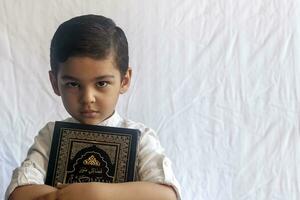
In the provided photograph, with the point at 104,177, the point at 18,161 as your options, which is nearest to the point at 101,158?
the point at 104,177

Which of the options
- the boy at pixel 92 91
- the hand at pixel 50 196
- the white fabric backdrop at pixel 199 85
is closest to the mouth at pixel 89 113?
the boy at pixel 92 91

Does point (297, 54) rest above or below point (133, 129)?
above

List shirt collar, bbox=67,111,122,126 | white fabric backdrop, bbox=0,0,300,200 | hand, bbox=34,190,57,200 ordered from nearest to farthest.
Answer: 1. hand, bbox=34,190,57,200
2. shirt collar, bbox=67,111,122,126
3. white fabric backdrop, bbox=0,0,300,200

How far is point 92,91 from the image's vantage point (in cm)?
74

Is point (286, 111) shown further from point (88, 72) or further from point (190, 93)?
point (88, 72)

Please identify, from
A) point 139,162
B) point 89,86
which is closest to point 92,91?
point 89,86

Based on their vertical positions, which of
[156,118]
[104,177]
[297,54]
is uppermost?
[297,54]

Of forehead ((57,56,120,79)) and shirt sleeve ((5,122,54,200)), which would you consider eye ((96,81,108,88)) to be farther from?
shirt sleeve ((5,122,54,200))

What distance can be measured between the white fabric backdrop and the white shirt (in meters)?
0.28

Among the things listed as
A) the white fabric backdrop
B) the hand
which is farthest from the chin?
the white fabric backdrop

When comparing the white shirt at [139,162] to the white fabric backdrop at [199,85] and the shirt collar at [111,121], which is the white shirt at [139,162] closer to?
the shirt collar at [111,121]

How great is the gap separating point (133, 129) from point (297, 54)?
1.73 ft

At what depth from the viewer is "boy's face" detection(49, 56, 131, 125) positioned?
28.6 inches

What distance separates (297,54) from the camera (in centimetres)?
115
